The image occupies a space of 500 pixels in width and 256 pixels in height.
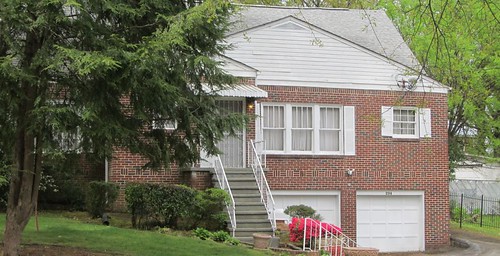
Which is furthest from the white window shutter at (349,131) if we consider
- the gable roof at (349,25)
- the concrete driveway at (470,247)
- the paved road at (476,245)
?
the paved road at (476,245)

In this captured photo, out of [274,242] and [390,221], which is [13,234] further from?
[390,221]

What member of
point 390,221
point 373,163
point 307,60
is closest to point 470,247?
point 390,221

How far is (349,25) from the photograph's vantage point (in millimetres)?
24891

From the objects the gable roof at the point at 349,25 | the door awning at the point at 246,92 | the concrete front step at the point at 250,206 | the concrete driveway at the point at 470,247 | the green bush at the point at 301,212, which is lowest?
the concrete driveway at the point at 470,247

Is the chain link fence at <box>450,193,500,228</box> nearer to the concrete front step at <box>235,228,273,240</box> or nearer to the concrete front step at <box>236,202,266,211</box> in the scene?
the concrete front step at <box>236,202,266,211</box>

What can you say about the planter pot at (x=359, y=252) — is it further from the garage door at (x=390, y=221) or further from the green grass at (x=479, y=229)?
the green grass at (x=479, y=229)

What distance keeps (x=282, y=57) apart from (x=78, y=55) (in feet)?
41.4

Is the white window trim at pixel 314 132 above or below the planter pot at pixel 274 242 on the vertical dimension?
above

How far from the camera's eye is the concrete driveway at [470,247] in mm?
21078

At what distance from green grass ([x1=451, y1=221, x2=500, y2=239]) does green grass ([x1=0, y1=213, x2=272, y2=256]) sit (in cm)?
1481

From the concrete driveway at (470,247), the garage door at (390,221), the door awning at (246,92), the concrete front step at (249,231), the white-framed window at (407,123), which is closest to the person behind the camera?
the concrete front step at (249,231)

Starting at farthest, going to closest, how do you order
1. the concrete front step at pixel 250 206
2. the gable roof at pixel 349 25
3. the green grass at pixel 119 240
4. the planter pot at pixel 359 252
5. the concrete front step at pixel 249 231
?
the gable roof at pixel 349 25
the concrete front step at pixel 250 206
the concrete front step at pixel 249 231
the planter pot at pixel 359 252
the green grass at pixel 119 240

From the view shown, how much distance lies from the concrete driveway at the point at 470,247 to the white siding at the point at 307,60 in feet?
18.0

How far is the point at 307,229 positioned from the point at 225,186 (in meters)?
3.42
